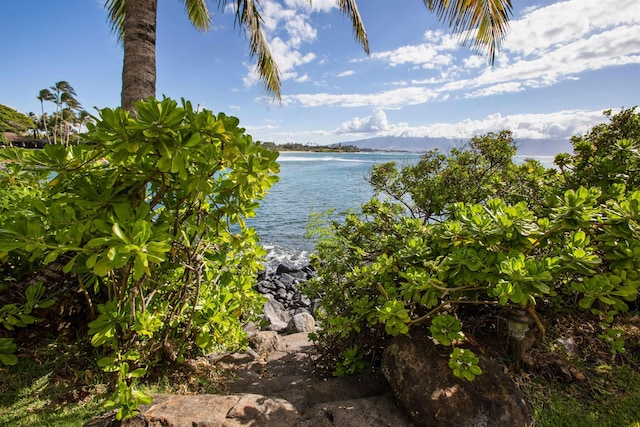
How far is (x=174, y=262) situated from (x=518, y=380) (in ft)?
9.32

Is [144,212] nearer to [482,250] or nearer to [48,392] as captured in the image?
[48,392]

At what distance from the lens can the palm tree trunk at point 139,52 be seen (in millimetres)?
3229

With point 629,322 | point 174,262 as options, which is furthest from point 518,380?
point 174,262

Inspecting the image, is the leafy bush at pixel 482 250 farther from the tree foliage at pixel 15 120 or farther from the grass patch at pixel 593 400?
the tree foliage at pixel 15 120

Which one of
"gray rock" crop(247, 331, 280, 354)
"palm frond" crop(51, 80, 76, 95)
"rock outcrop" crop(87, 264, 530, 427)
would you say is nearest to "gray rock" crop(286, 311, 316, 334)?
"gray rock" crop(247, 331, 280, 354)

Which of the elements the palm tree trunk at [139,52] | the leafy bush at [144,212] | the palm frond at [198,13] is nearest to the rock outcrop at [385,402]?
the leafy bush at [144,212]

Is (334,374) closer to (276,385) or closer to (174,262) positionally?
(276,385)

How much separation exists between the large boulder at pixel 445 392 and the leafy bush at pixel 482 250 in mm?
190

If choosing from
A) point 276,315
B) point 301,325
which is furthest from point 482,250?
point 276,315

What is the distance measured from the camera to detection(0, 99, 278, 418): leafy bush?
1.51 meters

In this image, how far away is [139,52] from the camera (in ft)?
10.8

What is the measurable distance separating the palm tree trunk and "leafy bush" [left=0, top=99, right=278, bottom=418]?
155cm

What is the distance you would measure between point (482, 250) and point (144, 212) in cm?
203

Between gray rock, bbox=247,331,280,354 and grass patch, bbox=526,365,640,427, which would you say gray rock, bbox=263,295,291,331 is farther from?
grass patch, bbox=526,365,640,427
